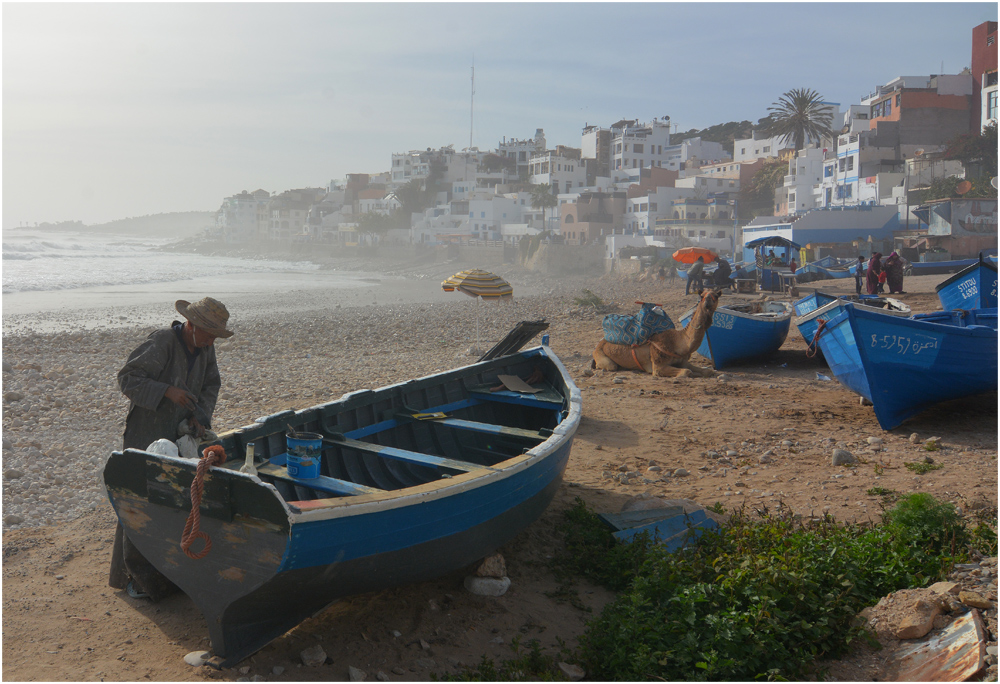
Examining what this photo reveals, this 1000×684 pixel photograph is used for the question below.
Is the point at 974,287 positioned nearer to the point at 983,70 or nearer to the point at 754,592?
the point at 754,592

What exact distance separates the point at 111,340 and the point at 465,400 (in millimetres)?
14766

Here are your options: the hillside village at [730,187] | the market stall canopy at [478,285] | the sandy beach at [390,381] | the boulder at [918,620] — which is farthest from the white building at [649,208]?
the boulder at [918,620]

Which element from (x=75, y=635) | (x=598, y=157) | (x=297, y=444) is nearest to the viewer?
(x=75, y=635)

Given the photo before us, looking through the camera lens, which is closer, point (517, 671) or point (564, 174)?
point (517, 671)

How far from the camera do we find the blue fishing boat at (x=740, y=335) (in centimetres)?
1246

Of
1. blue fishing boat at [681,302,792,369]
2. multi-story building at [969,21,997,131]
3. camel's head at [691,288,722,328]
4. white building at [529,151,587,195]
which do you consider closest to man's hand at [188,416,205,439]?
camel's head at [691,288,722,328]

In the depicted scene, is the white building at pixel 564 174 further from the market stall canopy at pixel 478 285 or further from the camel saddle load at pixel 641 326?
the camel saddle load at pixel 641 326

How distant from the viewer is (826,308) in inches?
374

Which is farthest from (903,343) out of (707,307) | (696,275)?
(696,275)

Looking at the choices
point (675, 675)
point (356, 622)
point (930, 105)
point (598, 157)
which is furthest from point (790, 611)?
point (598, 157)

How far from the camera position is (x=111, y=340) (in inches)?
726

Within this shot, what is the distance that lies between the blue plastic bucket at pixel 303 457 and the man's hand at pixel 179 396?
0.75 m

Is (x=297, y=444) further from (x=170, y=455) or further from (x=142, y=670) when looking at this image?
(x=142, y=670)

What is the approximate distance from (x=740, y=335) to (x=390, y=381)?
642 centimetres
